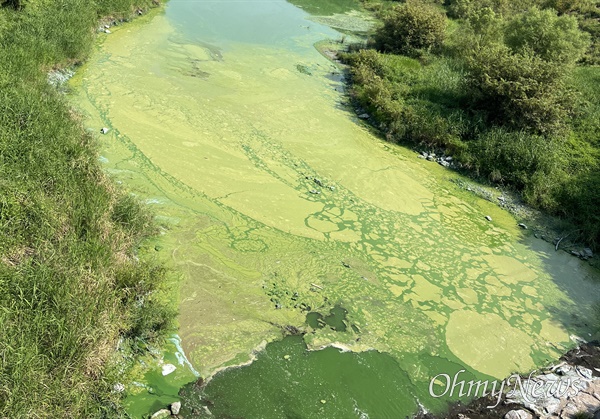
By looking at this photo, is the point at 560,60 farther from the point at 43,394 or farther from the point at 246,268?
the point at 43,394

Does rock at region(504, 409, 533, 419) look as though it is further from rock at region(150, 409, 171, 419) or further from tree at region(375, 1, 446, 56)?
tree at region(375, 1, 446, 56)

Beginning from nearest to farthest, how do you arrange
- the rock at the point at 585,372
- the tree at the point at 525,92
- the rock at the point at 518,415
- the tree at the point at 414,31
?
the rock at the point at 518,415
the rock at the point at 585,372
the tree at the point at 525,92
the tree at the point at 414,31

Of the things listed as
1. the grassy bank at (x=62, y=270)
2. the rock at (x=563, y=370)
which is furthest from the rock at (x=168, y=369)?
the rock at (x=563, y=370)

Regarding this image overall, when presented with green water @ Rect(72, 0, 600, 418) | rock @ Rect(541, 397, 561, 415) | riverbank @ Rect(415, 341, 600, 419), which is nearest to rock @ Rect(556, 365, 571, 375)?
riverbank @ Rect(415, 341, 600, 419)

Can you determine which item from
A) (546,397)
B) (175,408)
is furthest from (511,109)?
(175,408)

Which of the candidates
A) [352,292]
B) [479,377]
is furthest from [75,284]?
[479,377]

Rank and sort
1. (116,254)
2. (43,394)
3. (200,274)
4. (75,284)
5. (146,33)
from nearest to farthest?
(43,394) → (75,284) → (116,254) → (200,274) → (146,33)

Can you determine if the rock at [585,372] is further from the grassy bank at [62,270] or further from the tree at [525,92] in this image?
the tree at [525,92]
